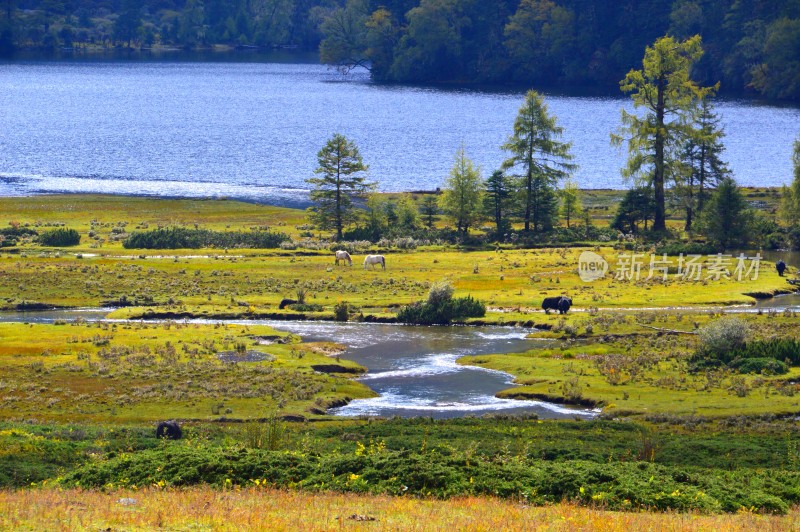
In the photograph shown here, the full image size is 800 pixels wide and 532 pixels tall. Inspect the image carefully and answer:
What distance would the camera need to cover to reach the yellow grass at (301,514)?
23.7m

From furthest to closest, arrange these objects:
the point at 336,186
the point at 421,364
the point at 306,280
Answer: the point at 336,186 < the point at 306,280 < the point at 421,364

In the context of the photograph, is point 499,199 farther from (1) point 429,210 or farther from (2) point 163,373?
(2) point 163,373

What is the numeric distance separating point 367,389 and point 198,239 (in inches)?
1962

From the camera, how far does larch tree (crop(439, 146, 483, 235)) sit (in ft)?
336

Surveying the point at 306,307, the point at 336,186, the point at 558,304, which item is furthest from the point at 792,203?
the point at 306,307

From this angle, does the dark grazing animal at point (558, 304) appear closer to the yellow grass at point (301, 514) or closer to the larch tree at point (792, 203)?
the larch tree at point (792, 203)

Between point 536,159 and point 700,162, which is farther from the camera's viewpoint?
point 700,162

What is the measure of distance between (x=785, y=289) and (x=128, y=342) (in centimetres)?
4490

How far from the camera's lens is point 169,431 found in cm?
3953

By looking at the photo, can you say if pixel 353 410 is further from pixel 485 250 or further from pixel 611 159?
pixel 611 159

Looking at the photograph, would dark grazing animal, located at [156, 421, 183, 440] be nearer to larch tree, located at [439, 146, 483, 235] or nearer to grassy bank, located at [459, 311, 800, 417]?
grassy bank, located at [459, 311, 800, 417]

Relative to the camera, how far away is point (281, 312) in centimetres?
7006

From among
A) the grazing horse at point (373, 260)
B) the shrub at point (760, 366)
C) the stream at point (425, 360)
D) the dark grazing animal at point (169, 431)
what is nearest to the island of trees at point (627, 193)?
the grazing horse at point (373, 260)

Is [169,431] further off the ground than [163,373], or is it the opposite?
[169,431]
